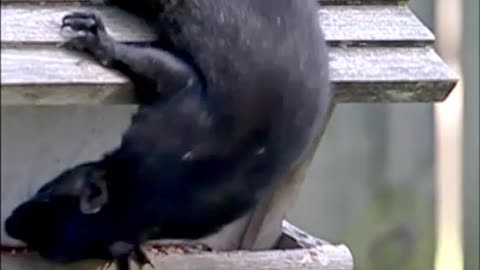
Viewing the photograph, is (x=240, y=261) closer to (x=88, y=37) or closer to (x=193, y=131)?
(x=193, y=131)

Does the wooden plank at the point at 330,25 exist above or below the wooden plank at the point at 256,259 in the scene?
above

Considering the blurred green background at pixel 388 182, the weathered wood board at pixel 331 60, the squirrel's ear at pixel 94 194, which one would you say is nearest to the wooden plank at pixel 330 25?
the weathered wood board at pixel 331 60

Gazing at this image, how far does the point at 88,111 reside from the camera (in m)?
1.59

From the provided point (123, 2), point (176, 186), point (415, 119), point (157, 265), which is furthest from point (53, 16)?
point (415, 119)

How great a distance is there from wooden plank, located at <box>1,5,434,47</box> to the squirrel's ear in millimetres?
142

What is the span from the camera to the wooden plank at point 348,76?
138 cm

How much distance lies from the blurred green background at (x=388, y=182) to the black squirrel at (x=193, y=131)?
5.77ft

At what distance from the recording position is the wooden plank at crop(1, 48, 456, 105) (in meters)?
1.38

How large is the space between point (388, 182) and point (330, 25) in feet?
5.59

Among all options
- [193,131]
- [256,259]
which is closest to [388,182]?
[256,259]

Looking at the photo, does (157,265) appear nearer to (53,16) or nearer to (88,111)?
(88,111)

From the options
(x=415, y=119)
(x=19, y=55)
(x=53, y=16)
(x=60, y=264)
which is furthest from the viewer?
(x=415, y=119)

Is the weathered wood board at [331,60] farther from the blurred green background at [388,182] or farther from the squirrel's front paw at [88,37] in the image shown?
the blurred green background at [388,182]

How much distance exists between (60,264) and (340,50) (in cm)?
39
